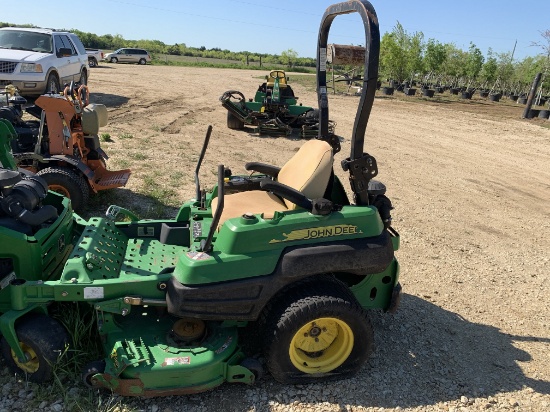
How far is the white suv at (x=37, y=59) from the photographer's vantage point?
10.8 metres

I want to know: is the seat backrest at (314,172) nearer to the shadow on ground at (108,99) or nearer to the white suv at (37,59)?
the white suv at (37,59)

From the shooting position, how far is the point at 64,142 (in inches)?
212

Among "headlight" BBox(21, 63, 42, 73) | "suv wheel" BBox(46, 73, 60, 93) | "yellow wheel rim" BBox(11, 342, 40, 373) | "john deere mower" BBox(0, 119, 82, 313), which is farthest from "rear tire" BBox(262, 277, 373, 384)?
"suv wheel" BBox(46, 73, 60, 93)

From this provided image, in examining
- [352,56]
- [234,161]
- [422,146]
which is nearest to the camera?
[234,161]

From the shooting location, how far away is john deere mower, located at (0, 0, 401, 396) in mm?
2818

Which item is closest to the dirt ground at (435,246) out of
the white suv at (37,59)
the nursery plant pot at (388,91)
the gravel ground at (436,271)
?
the gravel ground at (436,271)

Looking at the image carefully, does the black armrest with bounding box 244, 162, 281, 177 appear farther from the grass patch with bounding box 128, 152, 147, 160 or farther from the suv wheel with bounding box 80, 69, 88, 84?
the suv wheel with bounding box 80, 69, 88, 84

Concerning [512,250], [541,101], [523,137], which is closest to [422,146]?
[523,137]

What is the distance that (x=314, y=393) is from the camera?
311 cm

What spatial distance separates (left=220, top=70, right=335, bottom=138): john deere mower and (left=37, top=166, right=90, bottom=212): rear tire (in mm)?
6253

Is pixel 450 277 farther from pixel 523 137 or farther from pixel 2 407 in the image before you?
pixel 523 137

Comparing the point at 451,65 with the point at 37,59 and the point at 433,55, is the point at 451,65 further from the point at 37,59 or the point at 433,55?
the point at 37,59

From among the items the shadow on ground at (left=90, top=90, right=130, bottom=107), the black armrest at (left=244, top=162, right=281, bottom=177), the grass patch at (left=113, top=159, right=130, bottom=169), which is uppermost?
the black armrest at (left=244, top=162, right=281, bottom=177)

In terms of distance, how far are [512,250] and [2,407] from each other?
5.40m
